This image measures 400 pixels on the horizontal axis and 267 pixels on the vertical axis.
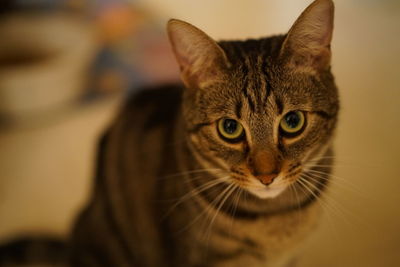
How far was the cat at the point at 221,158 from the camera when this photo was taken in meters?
0.76

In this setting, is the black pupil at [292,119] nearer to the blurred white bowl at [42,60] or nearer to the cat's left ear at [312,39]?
the cat's left ear at [312,39]

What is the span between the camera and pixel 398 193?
81cm

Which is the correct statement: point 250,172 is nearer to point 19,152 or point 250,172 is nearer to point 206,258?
point 206,258

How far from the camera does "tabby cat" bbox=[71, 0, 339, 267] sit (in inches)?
29.8

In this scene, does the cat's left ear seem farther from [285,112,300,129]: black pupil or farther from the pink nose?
the pink nose

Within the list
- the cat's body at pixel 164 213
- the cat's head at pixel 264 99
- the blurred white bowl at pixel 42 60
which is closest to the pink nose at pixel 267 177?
the cat's head at pixel 264 99

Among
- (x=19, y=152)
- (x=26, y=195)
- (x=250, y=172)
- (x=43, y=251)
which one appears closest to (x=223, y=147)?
(x=250, y=172)

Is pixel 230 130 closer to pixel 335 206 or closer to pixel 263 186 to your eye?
pixel 263 186

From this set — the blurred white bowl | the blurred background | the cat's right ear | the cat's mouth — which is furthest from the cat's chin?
the blurred white bowl

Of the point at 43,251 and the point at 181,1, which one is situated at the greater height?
the point at 181,1

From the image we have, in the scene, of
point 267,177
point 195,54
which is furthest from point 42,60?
point 267,177

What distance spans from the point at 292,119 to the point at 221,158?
16 centimetres

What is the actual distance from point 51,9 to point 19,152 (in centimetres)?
63

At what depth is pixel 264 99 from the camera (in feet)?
2.49
